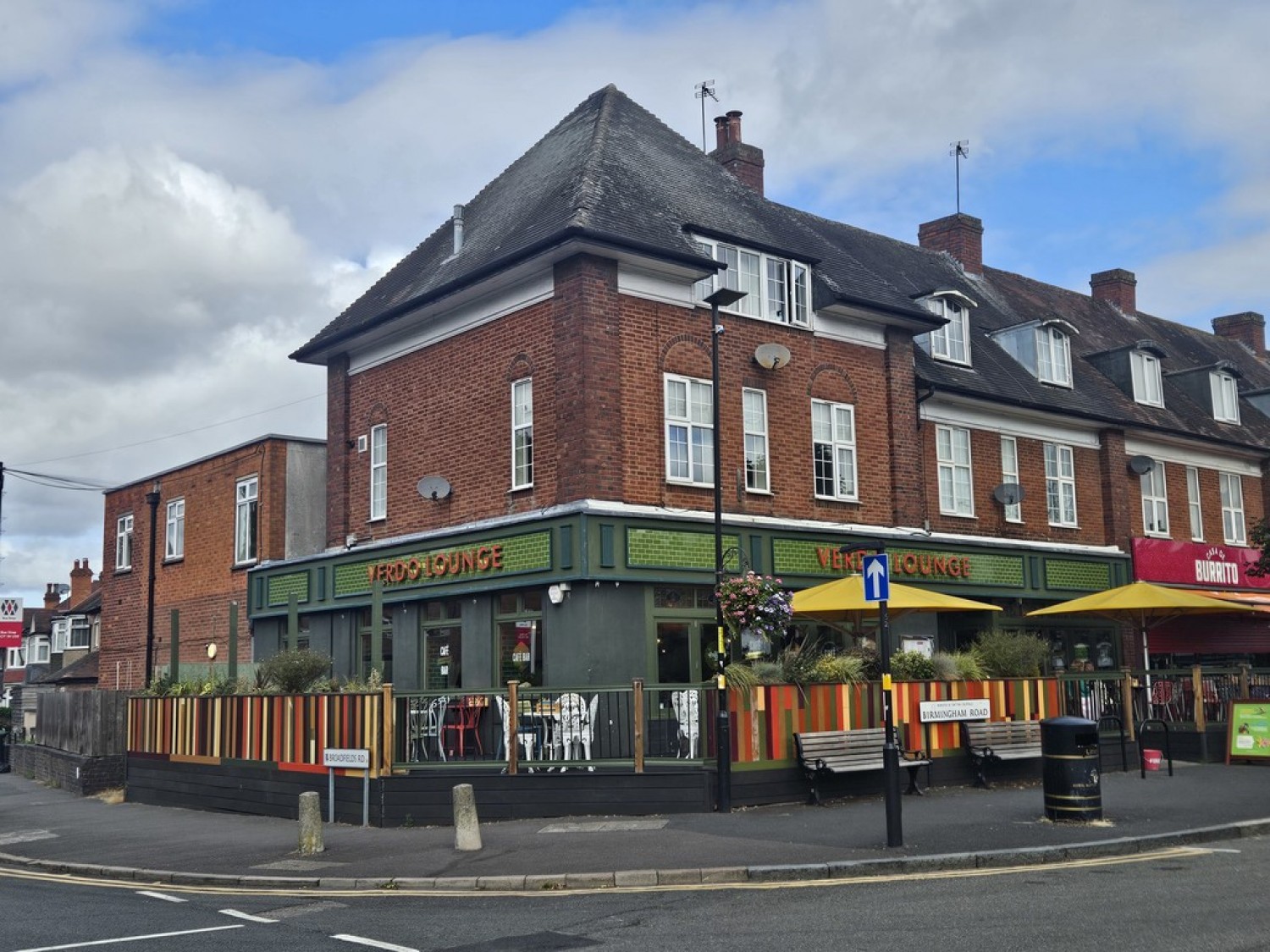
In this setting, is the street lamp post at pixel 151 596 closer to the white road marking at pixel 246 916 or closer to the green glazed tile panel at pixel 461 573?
the green glazed tile panel at pixel 461 573

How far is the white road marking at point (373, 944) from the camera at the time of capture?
8867 millimetres

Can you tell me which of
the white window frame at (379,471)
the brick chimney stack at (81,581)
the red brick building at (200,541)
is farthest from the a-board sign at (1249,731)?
the brick chimney stack at (81,581)

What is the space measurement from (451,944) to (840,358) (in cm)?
1719

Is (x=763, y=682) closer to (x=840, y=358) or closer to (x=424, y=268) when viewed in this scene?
(x=840, y=358)

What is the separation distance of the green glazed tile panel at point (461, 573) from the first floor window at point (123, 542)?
37.2ft

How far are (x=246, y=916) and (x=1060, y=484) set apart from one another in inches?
907

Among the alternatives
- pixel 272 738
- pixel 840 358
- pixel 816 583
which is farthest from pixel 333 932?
pixel 840 358

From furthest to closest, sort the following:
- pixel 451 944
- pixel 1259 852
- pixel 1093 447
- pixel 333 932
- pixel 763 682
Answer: pixel 1093 447, pixel 763 682, pixel 1259 852, pixel 333 932, pixel 451 944

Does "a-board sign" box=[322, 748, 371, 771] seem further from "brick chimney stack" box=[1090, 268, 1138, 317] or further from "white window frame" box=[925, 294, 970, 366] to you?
"brick chimney stack" box=[1090, 268, 1138, 317]

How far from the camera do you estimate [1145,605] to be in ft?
72.1

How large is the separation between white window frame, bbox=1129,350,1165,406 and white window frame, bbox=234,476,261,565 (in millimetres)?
21058

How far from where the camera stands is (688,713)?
53.5 feet

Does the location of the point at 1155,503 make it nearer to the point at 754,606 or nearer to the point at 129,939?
the point at 754,606

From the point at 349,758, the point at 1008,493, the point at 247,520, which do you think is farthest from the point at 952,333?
the point at 349,758
